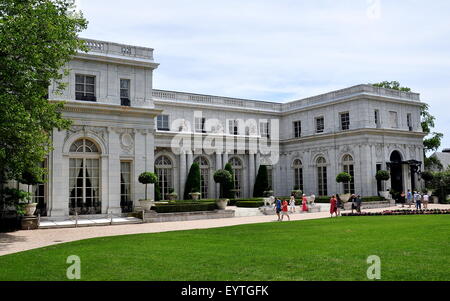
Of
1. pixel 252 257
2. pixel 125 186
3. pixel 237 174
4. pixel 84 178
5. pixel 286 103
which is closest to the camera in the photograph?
pixel 252 257

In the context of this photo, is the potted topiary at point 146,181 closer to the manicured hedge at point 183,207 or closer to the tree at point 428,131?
the manicured hedge at point 183,207

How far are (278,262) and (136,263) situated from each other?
3.32 meters

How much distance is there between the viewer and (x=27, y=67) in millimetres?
16969

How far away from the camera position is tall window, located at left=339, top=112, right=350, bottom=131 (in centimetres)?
4153

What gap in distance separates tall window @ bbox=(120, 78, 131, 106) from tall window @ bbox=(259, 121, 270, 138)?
65.9 ft

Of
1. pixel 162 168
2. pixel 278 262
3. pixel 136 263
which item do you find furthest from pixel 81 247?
pixel 162 168

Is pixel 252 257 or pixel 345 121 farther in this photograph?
pixel 345 121

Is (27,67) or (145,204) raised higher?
(27,67)

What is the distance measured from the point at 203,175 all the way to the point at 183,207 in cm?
1426

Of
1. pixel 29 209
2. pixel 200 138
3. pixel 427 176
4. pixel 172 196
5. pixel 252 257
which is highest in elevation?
pixel 200 138

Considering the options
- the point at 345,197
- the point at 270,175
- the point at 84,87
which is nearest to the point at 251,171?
the point at 270,175

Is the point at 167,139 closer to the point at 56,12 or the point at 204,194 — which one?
the point at 204,194

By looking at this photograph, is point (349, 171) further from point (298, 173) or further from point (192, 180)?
point (192, 180)

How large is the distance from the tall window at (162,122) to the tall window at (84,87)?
1207cm
